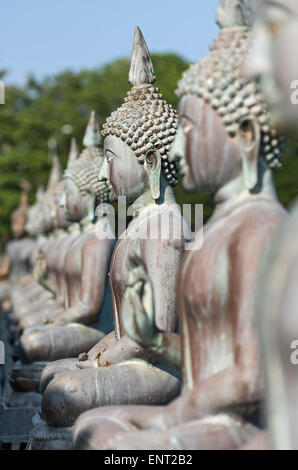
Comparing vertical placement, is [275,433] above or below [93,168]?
below

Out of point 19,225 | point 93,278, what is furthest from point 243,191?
point 19,225

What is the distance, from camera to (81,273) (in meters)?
8.49

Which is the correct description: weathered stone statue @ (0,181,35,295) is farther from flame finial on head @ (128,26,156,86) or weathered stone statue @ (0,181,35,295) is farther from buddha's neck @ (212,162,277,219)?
buddha's neck @ (212,162,277,219)

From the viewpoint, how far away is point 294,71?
369cm

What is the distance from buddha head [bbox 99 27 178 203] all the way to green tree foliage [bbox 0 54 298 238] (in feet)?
63.3

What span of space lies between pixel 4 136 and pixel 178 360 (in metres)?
32.3

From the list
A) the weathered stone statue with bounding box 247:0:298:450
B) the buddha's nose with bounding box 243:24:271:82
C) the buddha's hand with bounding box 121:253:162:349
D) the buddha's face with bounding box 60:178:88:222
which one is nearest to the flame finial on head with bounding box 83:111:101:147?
the buddha's face with bounding box 60:178:88:222

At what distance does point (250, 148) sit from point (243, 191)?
0.22 meters

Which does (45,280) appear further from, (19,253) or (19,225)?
(19,225)

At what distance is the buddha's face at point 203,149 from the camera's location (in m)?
4.52

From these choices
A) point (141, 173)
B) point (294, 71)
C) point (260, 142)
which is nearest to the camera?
point (294, 71)
